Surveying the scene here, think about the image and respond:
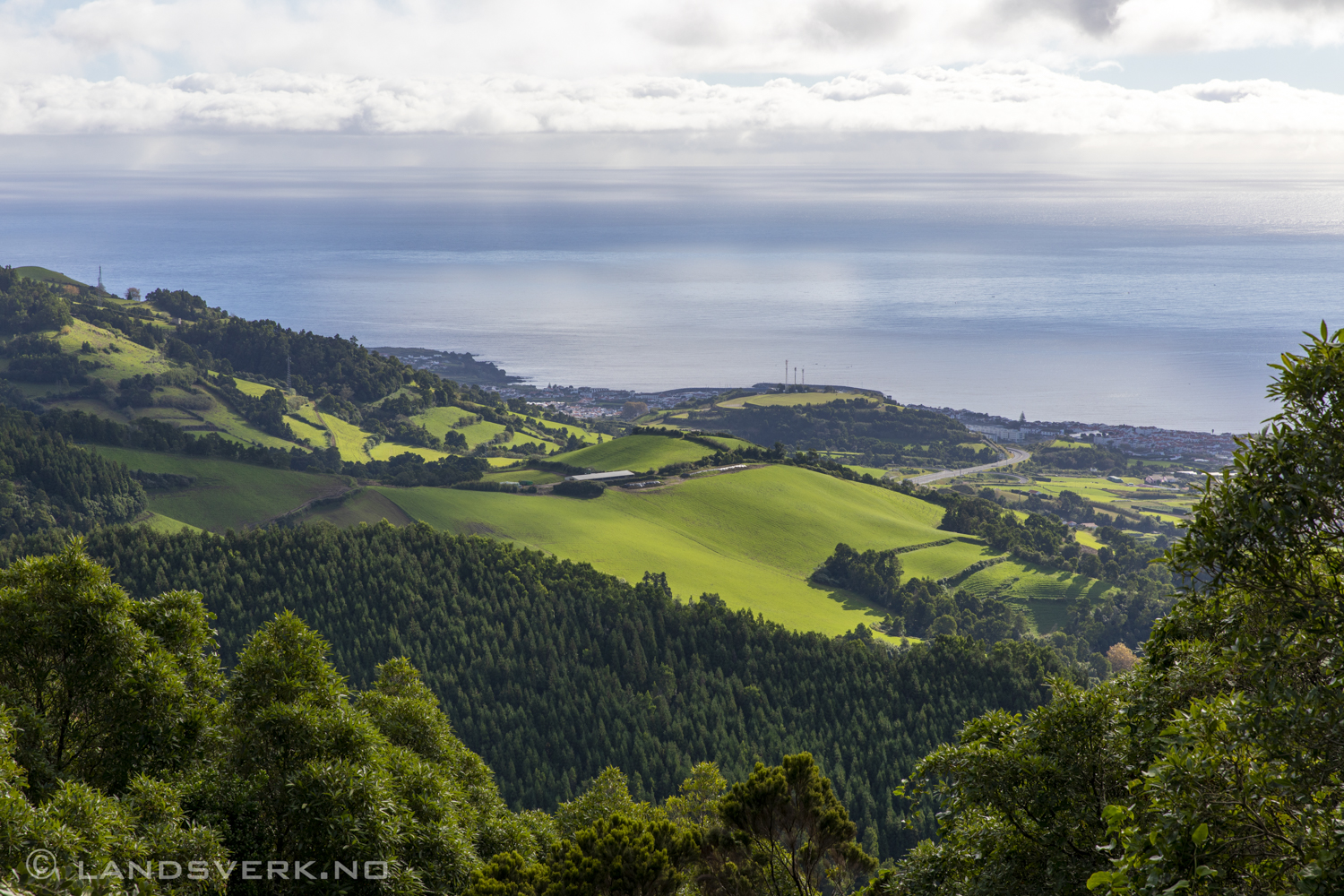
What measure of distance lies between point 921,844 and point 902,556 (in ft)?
253

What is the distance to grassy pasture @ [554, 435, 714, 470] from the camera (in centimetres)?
10950

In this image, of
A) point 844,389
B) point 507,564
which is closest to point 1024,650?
point 507,564

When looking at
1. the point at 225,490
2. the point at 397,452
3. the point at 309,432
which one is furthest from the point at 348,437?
the point at 225,490

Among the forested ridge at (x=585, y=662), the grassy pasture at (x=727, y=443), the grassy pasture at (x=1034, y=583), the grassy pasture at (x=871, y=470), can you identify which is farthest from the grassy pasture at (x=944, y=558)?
the grassy pasture at (x=871, y=470)

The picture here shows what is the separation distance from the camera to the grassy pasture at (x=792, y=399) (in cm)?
16012

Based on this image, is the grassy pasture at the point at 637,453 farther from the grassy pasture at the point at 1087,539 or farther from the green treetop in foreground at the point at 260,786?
the green treetop in foreground at the point at 260,786

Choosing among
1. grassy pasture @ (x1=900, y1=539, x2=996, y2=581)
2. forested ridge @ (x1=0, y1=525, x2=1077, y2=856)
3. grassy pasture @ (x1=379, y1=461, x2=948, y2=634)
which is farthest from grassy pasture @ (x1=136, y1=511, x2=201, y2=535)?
grassy pasture @ (x1=900, y1=539, x2=996, y2=581)

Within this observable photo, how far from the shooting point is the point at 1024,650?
2347 inches

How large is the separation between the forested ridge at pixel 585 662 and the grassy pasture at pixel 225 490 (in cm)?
2174

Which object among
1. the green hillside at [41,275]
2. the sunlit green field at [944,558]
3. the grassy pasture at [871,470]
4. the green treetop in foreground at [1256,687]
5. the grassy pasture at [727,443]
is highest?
the green hillside at [41,275]

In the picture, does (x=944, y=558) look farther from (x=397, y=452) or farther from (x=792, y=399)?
(x=397, y=452)

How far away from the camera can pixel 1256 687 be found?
740cm

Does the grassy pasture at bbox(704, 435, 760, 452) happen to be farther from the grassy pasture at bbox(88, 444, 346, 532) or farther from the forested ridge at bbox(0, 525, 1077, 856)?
the forested ridge at bbox(0, 525, 1077, 856)

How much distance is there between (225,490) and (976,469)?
306 ft
